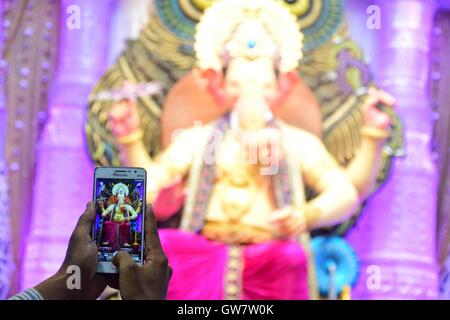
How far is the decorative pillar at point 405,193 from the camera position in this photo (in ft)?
7.62

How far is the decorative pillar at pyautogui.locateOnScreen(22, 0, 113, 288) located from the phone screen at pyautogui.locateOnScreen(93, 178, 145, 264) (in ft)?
4.78

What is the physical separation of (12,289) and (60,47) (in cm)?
72

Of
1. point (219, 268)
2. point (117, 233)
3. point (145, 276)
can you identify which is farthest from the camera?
point (219, 268)

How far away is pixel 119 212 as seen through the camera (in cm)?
84

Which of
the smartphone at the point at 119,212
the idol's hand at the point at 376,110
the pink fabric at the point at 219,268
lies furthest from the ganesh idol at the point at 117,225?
the idol's hand at the point at 376,110

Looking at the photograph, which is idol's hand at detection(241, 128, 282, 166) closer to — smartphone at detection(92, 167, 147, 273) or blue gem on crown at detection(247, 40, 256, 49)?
blue gem on crown at detection(247, 40, 256, 49)

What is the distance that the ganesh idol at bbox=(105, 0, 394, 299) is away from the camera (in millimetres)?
2232

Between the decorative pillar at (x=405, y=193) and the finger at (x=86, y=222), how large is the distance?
1653 mm

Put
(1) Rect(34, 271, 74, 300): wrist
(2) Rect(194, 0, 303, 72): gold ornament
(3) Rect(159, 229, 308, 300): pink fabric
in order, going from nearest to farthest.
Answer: (1) Rect(34, 271, 74, 300): wrist < (3) Rect(159, 229, 308, 300): pink fabric < (2) Rect(194, 0, 303, 72): gold ornament

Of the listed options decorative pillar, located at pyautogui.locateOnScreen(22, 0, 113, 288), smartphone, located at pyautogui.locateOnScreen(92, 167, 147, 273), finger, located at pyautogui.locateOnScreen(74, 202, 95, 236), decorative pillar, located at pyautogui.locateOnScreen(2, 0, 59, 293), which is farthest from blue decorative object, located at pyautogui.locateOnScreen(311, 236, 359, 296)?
finger, located at pyautogui.locateOnScreen(74, 202, 95, 236)

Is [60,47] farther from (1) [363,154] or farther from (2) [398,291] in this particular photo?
(2) [398,291]

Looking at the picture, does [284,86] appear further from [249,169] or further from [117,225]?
[117,225]

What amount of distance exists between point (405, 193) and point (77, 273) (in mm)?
1793

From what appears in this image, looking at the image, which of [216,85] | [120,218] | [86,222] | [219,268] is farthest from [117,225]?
[216,85]
